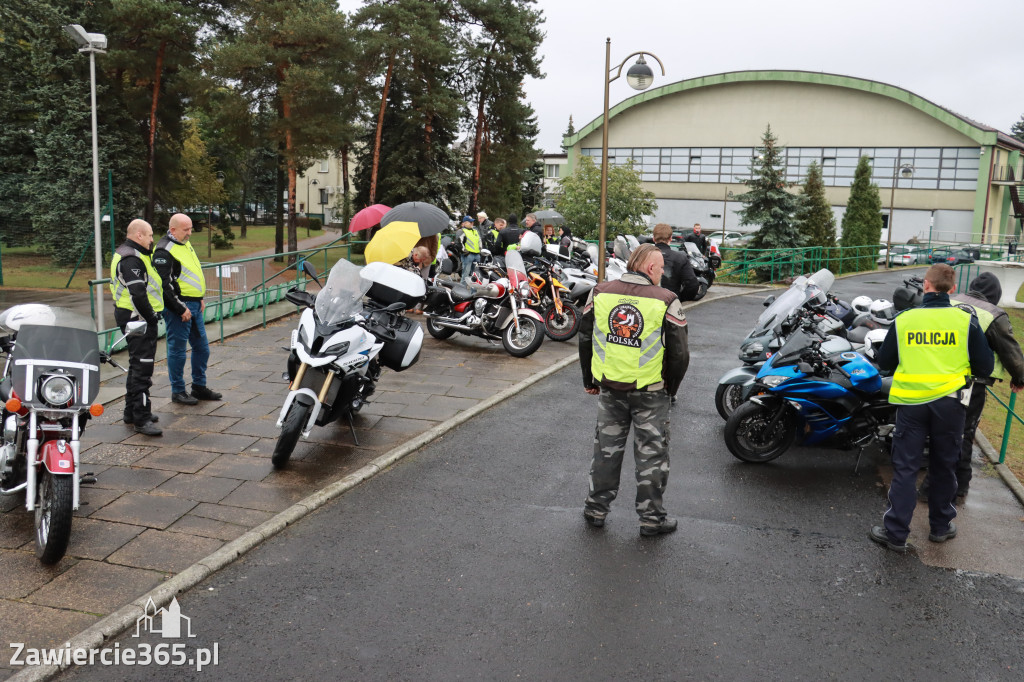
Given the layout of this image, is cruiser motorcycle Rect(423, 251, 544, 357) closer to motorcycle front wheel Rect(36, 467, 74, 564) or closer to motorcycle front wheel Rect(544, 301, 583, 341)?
motorcycle front wheel Rect(544, 301, 583, 341)

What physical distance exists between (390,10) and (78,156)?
13.1 metres

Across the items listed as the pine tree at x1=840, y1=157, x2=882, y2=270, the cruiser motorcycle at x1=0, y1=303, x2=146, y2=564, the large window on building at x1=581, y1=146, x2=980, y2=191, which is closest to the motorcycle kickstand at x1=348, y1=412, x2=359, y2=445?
the cruiser motorcycle at x1=0, y1=303, x2=146, y2=564

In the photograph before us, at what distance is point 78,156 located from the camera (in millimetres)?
30844

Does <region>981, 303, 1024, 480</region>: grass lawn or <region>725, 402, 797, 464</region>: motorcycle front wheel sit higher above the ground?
<region>725, 402, 797, 464</region>: motorcycle front wheel

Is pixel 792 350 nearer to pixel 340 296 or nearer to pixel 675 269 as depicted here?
pixel 675 269

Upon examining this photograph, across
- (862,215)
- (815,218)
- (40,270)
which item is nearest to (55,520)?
(815,218)

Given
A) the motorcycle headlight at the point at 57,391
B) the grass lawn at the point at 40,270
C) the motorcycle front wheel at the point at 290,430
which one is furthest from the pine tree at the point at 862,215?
the motorcycle headlight at the point at 57,391

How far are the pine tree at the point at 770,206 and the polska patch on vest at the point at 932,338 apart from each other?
23.2 metres

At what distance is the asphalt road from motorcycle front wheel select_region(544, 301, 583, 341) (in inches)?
229

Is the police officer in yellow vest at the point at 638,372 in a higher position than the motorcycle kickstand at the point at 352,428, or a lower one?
higher

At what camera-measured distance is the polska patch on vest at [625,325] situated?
16.5 feet

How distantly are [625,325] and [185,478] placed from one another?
338 cm

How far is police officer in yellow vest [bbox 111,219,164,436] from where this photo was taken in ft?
22.5

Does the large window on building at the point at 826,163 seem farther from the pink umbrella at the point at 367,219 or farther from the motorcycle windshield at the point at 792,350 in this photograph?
the motorcycle windshield at the point at 792,350
